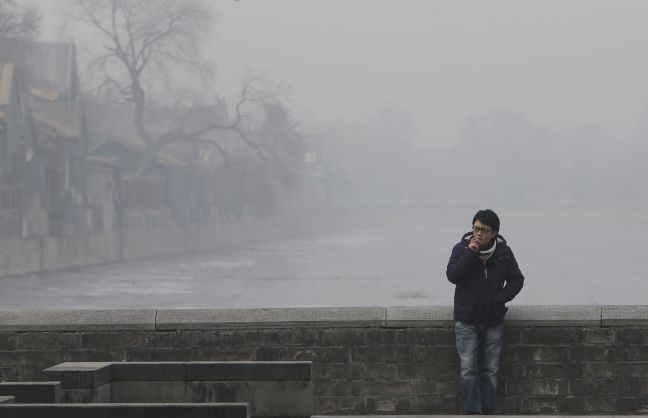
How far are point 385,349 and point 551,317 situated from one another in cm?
130

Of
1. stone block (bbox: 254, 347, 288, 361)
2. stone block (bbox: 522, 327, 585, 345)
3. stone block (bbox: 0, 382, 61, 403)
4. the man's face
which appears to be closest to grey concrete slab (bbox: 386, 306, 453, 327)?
stone block (bbox: 522, 327, 585, 345)

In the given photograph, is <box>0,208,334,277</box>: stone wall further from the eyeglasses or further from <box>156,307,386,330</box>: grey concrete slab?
the eyeglasses

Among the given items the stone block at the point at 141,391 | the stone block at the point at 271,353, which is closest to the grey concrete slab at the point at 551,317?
the stone block at the point at 271,353

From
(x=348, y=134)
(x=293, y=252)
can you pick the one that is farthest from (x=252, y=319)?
(x=348, y=134)

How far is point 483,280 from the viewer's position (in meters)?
8.20

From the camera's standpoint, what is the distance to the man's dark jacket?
8.09 m

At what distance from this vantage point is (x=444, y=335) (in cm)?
931

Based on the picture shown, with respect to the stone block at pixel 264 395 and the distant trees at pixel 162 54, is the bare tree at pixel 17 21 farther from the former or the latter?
the stone block at pixel 264 395

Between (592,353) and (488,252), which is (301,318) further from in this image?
(592,353)

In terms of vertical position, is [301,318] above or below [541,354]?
above

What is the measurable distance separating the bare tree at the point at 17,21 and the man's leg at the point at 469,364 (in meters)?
58.3

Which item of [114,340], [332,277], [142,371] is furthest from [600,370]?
[332,277]

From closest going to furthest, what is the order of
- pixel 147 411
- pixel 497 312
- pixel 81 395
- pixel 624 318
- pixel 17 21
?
pixel 147 411, pixel 81 395, pixel 497 312, pixel 624 318, pixel 17 21

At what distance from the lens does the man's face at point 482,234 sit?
798 cm
